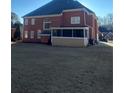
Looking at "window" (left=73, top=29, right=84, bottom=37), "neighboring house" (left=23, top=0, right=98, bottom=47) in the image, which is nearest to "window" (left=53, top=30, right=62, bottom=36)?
"neighboring house" (left=23, top=0, right=98, bottom=47)

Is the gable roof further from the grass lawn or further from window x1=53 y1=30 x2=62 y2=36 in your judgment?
the grass lawn

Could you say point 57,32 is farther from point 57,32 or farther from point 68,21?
point 68,21

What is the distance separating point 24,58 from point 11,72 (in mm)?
185

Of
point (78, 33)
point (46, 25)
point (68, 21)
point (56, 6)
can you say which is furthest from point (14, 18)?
point (78, 33)

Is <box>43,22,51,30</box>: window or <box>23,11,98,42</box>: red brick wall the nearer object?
<box>23,11,98,42</box>: red brick wall

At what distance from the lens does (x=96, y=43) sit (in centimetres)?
216

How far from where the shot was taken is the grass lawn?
79.7 inches

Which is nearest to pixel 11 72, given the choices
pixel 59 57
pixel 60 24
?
pixel 59 57

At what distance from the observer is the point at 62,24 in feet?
7.10

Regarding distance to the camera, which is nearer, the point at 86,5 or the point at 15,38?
the point at 86,5

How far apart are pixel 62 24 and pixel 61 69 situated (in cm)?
43

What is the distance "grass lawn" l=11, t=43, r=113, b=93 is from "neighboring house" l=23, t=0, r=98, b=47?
0.27ft

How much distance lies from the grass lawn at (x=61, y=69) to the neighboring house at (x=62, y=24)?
3.2 inches
